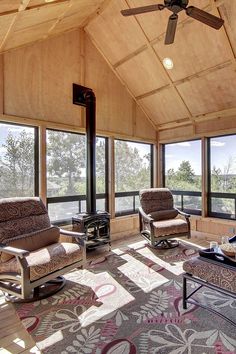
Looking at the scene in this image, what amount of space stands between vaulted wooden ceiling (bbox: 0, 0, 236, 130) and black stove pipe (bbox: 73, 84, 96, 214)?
3.56ft

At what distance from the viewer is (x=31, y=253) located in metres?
2.75

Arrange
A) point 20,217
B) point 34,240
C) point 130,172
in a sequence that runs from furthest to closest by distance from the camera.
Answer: point 130,172 → point 20,217 → point 34,240

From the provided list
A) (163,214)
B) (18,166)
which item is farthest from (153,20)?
(163,214)

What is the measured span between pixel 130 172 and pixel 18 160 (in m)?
2.53

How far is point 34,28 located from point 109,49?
174 cm

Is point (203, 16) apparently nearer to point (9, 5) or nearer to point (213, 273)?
point (9, 5)

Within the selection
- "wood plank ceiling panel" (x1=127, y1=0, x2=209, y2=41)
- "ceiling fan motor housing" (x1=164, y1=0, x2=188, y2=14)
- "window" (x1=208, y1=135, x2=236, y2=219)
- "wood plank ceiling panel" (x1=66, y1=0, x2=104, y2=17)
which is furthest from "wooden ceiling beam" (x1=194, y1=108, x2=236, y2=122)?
"wood plank ceiling panel" (x1=66, y1=0, x2=104, y2=17)

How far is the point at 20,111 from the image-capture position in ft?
12.1

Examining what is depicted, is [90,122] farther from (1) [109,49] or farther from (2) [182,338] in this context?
(2) [182,338]

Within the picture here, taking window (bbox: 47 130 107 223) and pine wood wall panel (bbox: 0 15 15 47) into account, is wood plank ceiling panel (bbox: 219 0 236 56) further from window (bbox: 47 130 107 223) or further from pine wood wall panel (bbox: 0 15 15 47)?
window (bbox: 47 130 107 223)

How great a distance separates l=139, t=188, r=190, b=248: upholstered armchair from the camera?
4.01 metres

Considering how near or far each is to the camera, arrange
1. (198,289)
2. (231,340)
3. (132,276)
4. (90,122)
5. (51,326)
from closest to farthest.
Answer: (231,340) → (51,326) → (198,289) → (132,276) → (90,122)

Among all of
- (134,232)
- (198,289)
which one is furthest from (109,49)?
(198,289)

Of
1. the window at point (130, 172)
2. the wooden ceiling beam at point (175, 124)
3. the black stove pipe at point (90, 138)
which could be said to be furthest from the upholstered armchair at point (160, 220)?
the wooden ceiling beam at point (175, 124)
